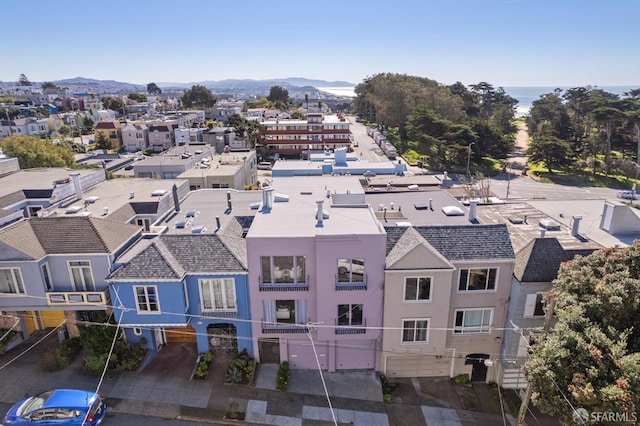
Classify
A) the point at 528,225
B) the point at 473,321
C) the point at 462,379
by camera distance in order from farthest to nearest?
the point at 528,225
the point at 462,379
the point at 473,321

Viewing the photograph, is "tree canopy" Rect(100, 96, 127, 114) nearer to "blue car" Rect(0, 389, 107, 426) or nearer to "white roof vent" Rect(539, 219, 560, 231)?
"blue car" Rect(0, 389, 107, 426)

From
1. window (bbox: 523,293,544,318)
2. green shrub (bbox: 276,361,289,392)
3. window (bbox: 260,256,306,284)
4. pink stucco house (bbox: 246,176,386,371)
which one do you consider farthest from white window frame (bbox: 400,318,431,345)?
green shrub (bbox: 276,361,289,392)

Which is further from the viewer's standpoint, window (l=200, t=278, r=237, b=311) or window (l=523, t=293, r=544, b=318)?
window (l=200, t=278, r=237, b=311)

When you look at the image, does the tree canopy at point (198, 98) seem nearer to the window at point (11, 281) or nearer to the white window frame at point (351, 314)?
the window at point (11, 281)

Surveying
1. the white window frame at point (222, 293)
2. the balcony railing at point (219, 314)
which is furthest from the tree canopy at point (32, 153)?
the balcony railing at point (219, 314)

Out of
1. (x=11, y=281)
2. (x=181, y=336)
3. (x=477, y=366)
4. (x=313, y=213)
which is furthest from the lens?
(x=181, y=336)

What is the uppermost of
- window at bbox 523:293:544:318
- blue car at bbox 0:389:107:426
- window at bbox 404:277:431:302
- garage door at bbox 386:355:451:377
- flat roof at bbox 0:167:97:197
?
flat roof at bbox 0:167:97:197

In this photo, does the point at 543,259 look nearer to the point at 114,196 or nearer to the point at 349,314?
the point at 349,314

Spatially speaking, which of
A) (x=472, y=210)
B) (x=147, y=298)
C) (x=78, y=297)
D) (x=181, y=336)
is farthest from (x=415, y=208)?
(x=78, y=297)
